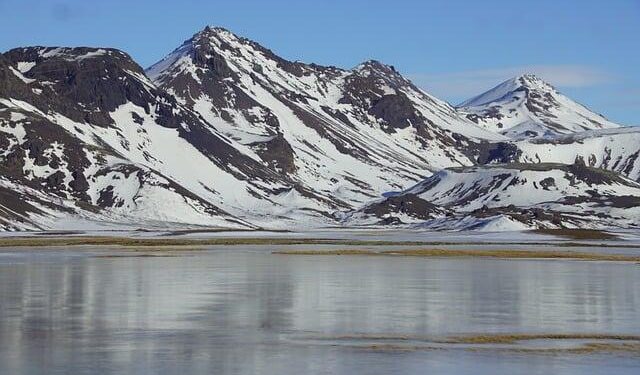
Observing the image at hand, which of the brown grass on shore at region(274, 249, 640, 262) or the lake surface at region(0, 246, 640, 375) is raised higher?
the brown grass on shore at region(274, 249, 640, 262)

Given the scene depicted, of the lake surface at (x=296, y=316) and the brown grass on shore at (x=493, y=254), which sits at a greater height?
the brown grass on shore at (x=493, y=254)

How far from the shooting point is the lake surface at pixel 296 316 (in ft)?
117

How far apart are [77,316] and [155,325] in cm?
421

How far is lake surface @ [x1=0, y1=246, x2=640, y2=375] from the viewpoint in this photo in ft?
117

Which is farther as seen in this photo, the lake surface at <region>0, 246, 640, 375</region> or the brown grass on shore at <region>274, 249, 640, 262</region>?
the brown grass on shore at <region>274, 249, 640, 262</region>

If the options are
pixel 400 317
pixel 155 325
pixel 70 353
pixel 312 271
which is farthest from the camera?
pixel 312 271

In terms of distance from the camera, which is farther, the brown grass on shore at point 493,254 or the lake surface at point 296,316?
the brown grass on shore at point 493,254

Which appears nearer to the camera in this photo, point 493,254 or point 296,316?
point 296,316

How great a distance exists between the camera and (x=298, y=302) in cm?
5444

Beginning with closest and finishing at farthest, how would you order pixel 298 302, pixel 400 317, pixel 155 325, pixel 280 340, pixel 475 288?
1. pixel 280 340
2. pixel 155 325
3. pixel 400 317
4. pixel 298 302
5. pixel 475 288

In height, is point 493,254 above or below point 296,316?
above

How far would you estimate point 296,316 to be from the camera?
48.4m

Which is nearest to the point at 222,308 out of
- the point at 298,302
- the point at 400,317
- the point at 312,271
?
the point at 298,302

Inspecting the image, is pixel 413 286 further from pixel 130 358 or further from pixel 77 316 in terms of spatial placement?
pixel 130 358
